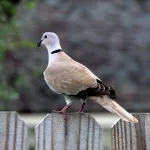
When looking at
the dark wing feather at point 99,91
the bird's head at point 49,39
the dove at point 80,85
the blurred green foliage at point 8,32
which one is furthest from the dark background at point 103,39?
the dark wing feather at point 99,91

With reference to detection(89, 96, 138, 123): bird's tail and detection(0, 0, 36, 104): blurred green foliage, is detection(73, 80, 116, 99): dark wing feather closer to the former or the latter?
detection(89, 96, 138, 123): bird's tail

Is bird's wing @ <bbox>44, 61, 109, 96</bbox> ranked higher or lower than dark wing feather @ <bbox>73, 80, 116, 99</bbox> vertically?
higher

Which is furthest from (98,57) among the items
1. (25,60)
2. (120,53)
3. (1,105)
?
(1,105)

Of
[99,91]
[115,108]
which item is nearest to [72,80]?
[99,91]

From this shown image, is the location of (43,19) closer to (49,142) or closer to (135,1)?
(135,1)

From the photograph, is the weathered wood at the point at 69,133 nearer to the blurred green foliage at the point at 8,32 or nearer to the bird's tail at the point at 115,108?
the bird's tail at the point at 115,108

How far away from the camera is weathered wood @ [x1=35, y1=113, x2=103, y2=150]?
3.70 metres

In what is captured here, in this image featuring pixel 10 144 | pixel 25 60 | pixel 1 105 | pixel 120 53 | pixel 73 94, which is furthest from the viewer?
pixel 120 53

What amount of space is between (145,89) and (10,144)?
17.0 feet

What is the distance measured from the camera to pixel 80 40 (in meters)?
8.73

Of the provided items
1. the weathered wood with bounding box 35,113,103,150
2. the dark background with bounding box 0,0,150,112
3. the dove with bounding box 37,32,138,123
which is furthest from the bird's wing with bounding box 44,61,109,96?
the dark background with bounding box 0,0,150,112

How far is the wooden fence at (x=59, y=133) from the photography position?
3.68m

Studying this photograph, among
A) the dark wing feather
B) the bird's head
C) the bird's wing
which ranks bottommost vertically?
the dark wing feather

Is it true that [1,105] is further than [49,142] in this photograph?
Yes
